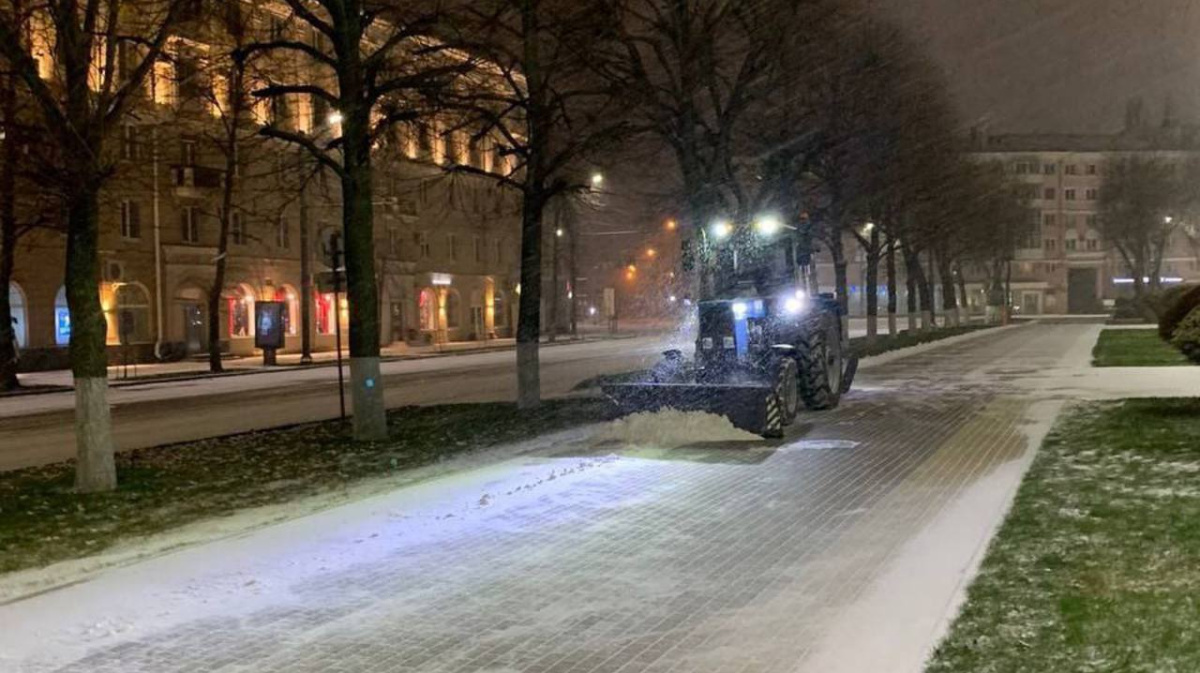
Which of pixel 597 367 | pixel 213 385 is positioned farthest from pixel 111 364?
pixel 597 367

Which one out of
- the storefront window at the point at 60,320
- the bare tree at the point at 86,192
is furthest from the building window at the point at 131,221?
the bare tree at the point at 86,192

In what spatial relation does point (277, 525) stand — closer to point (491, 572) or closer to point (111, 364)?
point (491, 572)

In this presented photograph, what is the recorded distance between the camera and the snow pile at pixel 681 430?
14.7 metres

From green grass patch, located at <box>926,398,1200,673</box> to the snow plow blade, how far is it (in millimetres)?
3678

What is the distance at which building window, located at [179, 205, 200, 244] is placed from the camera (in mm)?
44500

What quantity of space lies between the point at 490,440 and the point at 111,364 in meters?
31.1

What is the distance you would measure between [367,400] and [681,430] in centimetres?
456

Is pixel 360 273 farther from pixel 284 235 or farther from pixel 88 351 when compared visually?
pixel 284 235

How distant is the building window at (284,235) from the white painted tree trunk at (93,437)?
40399mm

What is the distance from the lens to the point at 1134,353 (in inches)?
1273

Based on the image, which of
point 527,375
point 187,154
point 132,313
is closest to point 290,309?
point 187,154

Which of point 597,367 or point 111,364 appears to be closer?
point 597,367

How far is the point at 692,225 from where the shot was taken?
74.9ft

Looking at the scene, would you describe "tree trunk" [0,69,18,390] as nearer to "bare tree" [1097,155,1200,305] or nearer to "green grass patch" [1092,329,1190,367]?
"green grass patch" [1092,329,1190,367]
